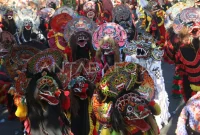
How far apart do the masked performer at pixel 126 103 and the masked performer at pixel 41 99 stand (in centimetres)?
58

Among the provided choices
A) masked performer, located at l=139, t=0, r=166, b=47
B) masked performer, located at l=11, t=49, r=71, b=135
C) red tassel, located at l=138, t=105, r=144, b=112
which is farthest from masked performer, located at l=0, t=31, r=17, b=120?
masked performer, located at l=139, t=0, r=166, b=47

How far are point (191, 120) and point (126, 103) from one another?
800mm

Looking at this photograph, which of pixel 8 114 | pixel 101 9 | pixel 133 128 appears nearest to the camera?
pixel 133 128

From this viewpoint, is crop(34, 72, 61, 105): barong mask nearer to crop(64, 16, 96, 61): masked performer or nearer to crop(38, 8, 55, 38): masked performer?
crop(64, 16, 96, 61): masked performer

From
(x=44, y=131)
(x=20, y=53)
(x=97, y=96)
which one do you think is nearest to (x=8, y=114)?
(x=20, y=53)

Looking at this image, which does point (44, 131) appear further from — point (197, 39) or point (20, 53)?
point (197, 39)

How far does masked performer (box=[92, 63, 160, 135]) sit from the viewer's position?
418 centimetres

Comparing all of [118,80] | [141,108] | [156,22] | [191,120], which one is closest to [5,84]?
[118,80]

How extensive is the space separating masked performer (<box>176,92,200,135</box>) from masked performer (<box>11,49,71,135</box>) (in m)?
1.62

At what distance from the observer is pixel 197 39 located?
6.29 m

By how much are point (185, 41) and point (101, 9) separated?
7.32 metres

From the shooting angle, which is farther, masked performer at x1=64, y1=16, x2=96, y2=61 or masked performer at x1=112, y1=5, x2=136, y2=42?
masked performer at x1=112, y1=5, x2=136, y2=42

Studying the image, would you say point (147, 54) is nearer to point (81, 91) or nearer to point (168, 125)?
point (168, 125)

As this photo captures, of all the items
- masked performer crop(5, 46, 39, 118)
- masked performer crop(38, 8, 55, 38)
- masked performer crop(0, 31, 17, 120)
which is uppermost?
masked performer crop(38, 8, 55, 38)
